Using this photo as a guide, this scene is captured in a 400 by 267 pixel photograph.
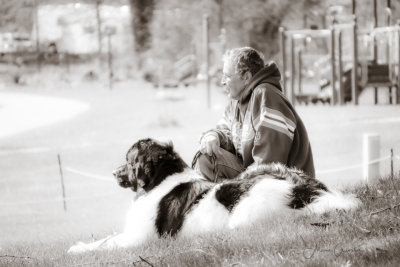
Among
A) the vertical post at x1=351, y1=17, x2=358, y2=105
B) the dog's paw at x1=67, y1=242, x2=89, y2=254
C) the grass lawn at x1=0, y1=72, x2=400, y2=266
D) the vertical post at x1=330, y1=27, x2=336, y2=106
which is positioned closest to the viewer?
the grass lawn at x1=0, y1=72, x2=400, y2=266

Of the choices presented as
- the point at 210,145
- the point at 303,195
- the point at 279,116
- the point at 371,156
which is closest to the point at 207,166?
the point at 210,145

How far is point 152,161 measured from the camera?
5.34 metres

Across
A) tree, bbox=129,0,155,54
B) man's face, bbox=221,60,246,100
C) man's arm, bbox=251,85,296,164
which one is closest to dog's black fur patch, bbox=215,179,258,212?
man's arm, bbox=251,85,296,164

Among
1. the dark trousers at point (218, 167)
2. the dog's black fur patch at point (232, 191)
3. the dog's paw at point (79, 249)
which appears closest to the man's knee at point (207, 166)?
the dark trousers at point (218, 167)

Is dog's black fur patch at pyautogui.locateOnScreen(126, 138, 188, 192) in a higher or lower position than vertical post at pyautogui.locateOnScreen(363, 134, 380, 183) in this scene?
higher

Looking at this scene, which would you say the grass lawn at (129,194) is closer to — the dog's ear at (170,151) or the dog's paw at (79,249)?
the dog's paw at (79,249)

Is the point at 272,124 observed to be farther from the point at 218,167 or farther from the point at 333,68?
the point at 333,68

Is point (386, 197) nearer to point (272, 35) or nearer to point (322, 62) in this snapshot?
point (322, 62)

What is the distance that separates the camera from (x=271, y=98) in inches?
231

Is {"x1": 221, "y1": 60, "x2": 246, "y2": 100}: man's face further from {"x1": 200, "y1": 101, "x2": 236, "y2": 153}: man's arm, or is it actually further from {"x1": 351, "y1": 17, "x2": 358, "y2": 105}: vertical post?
{"x1": 351, "y1": 17, "x2": 358, "y2": 105}: vertical post

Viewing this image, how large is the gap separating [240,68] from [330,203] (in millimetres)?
1493

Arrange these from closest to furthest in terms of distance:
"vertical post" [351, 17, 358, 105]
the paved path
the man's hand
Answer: the man's hand
"vertical post" [351, 17, 358, 105]
the paved path

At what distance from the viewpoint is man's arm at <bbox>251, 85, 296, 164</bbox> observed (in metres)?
5.80

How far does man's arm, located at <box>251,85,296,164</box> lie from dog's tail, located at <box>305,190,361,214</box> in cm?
66
